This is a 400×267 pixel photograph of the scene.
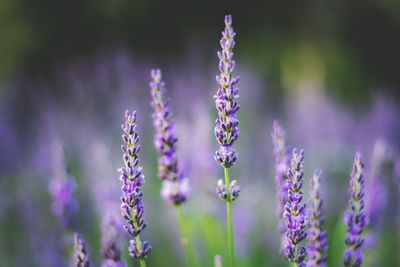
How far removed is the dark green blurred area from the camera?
827 centimetres

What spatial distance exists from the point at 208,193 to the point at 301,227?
1916 mm

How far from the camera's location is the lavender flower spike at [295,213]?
154cm

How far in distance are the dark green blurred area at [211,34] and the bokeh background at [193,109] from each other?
0.06 feet

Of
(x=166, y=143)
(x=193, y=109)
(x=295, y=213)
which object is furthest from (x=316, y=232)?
(x=193, y=109)

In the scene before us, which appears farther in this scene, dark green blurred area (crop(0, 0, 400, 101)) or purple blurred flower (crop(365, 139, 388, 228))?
dark green blurred area (crop(0, 0, 400, 101))

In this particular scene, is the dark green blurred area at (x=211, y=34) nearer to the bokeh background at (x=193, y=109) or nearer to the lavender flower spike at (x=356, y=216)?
the bokeh background at (x=193, y=109)

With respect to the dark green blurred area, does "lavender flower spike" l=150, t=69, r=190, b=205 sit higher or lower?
lower

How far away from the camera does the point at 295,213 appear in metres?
1.57

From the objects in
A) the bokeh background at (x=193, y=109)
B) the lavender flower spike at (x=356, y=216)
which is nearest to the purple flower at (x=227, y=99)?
the lavender flower spike at (x=356, y=216)

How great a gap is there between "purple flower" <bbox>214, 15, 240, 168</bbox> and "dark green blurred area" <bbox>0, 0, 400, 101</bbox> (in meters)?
6.40

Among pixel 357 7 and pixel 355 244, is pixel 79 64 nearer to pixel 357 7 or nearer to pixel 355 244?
pixel 357 7

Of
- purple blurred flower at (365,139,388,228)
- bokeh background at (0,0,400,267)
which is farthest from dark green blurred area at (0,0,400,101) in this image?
purple blurred flower at (365,139,388,228)

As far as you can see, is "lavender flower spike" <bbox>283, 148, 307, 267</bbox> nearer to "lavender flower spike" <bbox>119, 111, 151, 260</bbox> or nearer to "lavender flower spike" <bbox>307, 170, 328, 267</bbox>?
"lavender flower spike" <bbox>307, 170, 328, 267</bbox>

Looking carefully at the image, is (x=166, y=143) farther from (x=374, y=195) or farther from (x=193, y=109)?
(x=193, y=109)
